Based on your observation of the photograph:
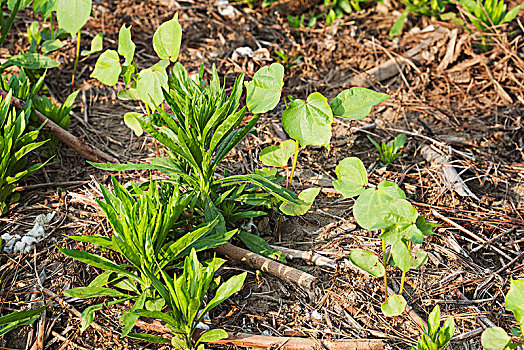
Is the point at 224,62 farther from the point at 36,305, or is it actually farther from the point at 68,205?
the point at 36,305

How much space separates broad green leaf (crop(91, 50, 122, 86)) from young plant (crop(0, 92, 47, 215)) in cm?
39

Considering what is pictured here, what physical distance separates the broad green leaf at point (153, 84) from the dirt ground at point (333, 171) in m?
0.51

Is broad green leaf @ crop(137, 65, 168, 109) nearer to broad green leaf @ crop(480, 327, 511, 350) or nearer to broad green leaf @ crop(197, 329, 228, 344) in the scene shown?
broad green leaf @ crop(197, 329, 228, 344)

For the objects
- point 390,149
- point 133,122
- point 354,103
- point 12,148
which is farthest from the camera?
point 390,149

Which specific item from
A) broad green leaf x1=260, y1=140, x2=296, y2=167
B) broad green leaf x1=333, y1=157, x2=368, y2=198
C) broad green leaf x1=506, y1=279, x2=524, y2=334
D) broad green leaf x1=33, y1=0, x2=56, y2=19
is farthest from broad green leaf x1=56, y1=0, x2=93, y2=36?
broad green leaf x1=506, y1=279, x2=524, y2=334

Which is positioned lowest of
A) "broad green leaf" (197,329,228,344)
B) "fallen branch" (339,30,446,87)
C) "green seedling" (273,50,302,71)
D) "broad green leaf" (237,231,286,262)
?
"broad green leaf" (197,329,228,344)

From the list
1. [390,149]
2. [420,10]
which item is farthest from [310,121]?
[420,10]

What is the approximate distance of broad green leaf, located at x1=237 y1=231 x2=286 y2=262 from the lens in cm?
190

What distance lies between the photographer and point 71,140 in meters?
2.31

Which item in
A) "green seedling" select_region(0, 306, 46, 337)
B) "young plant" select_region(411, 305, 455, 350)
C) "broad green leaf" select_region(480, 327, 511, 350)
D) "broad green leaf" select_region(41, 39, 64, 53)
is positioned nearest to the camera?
"broad green leaf" select_region(480, 327, 511, 350)

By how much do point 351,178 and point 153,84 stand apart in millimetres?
891

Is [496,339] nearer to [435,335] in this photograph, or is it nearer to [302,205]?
[435,335]

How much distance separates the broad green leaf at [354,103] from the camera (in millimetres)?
1767

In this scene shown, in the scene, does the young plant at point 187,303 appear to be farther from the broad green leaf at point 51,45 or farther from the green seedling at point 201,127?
the broad green leaf at point 51,45
